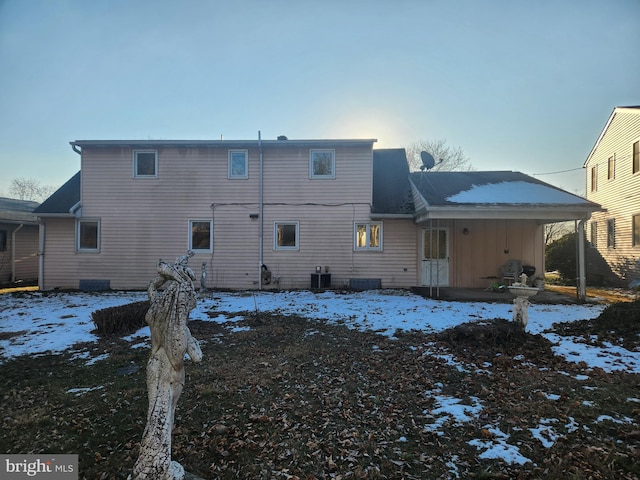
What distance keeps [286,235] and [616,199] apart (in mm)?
15350

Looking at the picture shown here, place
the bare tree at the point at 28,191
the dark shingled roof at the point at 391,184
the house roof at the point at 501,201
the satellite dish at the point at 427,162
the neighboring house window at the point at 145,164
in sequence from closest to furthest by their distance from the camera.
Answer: the house roof at the point at 501,201 → the dark shingled roof at the point at 391,184 → the neighboring house window at the point at 145,164 → the satellite dish at the point at 427,162 → the bare tree at the point at 28,191

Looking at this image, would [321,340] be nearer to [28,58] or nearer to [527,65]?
[527,65]

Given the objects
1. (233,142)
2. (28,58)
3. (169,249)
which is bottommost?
(169,249)

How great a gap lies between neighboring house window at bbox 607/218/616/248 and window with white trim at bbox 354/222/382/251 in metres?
11.6

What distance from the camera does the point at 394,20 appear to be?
9.01 meters

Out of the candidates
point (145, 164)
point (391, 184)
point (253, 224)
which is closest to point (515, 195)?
point (391, 184)

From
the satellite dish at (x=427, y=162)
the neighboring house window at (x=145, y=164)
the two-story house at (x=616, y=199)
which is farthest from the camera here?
the satellite dish at (x=427, y=162)

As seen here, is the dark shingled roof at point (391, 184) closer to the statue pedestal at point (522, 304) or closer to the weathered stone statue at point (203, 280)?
the statue pedestal at point (522, 304)

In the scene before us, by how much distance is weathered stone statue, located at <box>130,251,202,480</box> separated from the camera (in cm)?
209

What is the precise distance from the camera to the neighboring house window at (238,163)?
12.9m

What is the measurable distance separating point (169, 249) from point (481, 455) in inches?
492

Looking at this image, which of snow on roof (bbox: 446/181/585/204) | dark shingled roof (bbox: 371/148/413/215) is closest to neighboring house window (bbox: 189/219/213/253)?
dark shingled roof (bbox: 371/148/413/215)

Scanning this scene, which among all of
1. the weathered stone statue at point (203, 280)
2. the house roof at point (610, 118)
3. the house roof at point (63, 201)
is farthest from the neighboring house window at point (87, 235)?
the house roof at point (610, 118)

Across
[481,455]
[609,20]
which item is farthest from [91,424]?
[609,20]
